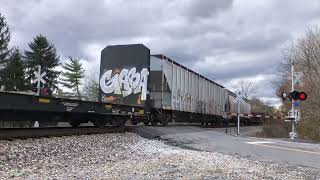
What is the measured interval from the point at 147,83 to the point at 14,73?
121ft

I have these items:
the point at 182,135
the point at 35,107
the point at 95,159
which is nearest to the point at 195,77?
the point at 182,135

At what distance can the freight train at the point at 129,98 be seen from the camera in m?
14.9

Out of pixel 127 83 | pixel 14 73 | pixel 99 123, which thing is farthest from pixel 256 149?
pixel 14 73

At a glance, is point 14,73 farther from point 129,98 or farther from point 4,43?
point 129,98

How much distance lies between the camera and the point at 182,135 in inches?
774

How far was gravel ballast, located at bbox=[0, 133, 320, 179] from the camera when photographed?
9.12 m

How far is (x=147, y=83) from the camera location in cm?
2294

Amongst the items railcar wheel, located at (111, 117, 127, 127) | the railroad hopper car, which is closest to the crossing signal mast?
the railroad hopper car

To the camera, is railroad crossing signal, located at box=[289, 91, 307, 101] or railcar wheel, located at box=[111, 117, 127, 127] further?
railcar wheel, located at box=[111, 117, 127, 127]

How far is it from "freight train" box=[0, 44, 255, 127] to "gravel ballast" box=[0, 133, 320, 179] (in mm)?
1378

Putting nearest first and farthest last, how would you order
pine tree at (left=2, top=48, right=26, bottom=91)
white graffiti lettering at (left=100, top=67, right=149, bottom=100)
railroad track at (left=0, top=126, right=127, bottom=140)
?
railroad track at (left=0, top=126, right=127, bottom=140)
white graffiti lettering at (left=100, top=67, right=149, bottom=100)
pine tree at (left=2, top=48, right=26, bottom=91)

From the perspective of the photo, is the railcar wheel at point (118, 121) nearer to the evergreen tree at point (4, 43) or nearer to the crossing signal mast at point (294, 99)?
the crossing signal mast at point (294, 99)

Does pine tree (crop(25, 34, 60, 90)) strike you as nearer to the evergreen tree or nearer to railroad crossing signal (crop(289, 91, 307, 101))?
the evergreen tree

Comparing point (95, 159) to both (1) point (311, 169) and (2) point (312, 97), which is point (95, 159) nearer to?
(1) point (311, 169)
